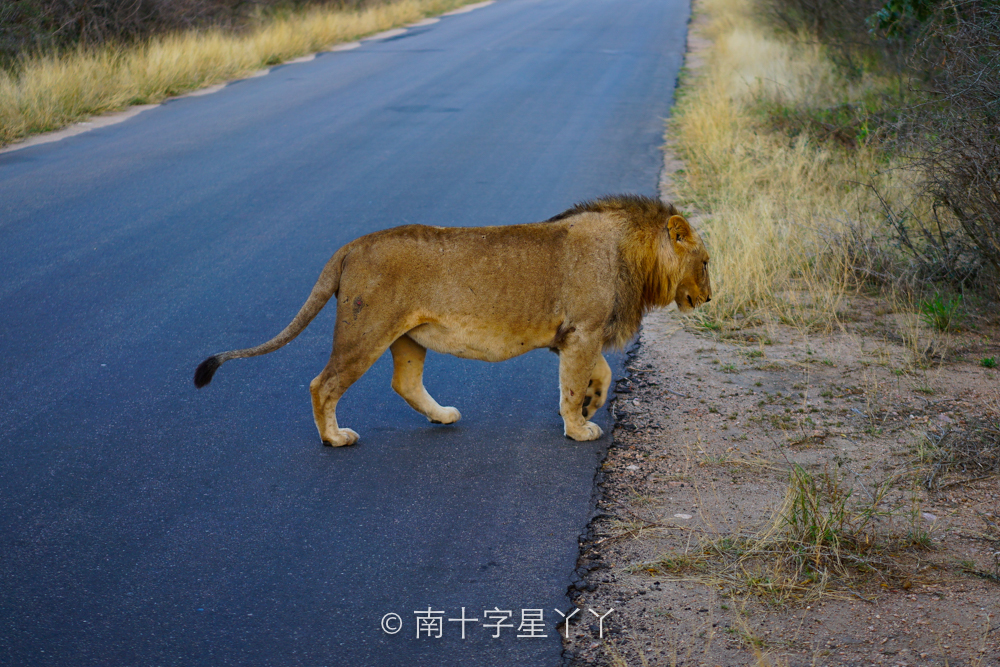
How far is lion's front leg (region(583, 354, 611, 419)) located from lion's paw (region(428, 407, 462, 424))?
0.72 m

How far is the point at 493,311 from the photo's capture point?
4.85 metres

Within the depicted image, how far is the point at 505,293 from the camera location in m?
4.86

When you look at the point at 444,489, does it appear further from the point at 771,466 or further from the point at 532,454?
the point at 771,466

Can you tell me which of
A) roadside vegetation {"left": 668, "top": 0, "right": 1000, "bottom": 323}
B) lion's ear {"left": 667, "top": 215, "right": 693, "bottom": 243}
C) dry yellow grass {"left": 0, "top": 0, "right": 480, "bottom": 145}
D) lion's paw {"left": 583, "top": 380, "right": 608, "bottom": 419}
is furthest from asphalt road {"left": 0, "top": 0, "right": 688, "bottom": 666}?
dry yellow grass {"left": 0, "top": 0, "right": 480, "bottom": 145}

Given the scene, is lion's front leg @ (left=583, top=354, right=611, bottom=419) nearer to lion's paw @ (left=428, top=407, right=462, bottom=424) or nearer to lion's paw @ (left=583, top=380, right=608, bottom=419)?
lion's paw @ (left=583, top=380, right=608, bottom=419)

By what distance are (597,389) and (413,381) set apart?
1002 millimetres

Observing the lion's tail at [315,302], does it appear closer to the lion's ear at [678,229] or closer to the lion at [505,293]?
the lion at [505,293]

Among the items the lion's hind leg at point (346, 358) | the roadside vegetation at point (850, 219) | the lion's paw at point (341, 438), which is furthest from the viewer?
the lion's paw at point (341, 438)

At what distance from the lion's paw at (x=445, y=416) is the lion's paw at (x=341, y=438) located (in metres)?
0.49

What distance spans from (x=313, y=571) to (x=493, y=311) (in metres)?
1.61

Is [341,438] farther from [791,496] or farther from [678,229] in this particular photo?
[791,496]

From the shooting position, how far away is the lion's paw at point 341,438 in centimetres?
497
